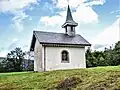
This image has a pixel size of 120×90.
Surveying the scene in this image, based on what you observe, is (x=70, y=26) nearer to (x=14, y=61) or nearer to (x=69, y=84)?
(x=14, y=61)

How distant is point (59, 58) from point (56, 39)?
2061mm

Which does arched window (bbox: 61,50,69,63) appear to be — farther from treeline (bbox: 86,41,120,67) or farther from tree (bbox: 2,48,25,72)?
tree (bbox: 2,48,25,72)

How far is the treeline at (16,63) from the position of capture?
1480 inches

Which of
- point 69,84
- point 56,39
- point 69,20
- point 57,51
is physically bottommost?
point 69,84

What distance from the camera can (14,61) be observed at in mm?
38812

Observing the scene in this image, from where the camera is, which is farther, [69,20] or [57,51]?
[69,20]

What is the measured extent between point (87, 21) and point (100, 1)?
507 cm

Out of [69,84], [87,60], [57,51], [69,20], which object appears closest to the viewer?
[69,84]

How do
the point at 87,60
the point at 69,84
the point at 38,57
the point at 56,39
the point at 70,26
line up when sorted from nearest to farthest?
the point at 69,84 < the point at 56,39 < the point at 38,57 < the point at 70,26 < the point at 87,60

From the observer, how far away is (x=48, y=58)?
2423 cm

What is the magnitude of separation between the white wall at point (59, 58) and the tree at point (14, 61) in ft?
46.4

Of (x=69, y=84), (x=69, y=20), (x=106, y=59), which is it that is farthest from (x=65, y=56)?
(x=69, y=84)

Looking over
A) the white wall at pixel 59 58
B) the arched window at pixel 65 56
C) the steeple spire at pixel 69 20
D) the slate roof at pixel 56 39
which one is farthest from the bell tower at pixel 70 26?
the arched window at pixel 65 56

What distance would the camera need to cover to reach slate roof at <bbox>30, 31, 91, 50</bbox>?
969 inches
